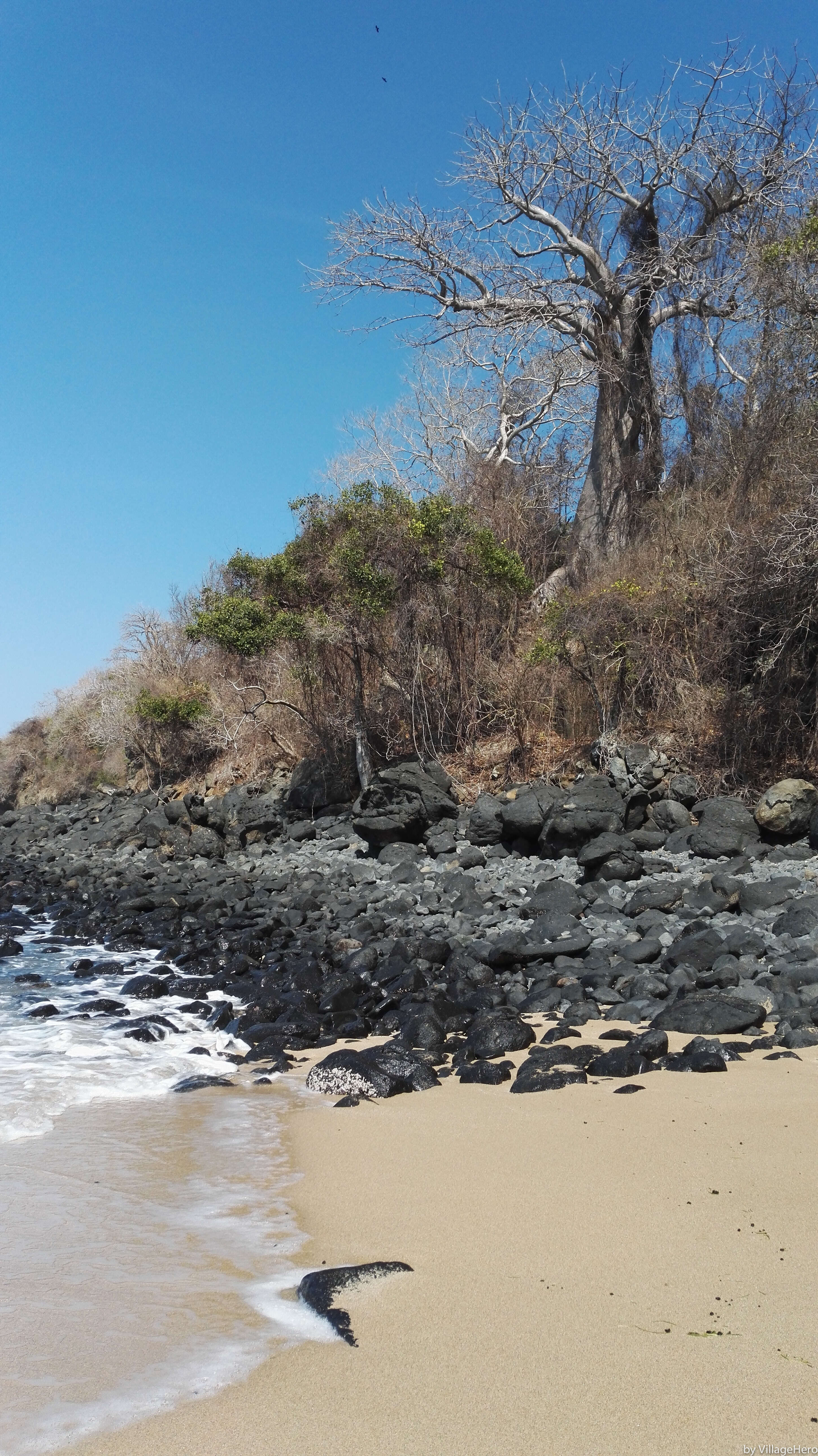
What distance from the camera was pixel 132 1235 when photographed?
161 inches

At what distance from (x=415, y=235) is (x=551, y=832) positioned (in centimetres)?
1306

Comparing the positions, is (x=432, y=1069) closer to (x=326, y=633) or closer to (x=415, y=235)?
(x=326, y=633)

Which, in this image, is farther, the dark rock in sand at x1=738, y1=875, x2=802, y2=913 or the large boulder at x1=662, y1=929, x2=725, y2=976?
the dark rock in sand at x1=738, y1=875, x2=802, y2=913

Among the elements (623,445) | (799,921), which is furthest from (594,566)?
(799,921)

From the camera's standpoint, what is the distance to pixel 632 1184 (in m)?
4.06

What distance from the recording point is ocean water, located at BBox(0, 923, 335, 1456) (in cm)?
294

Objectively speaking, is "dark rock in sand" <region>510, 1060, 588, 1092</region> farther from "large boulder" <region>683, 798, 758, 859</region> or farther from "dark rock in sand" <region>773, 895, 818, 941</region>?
"large boulder" <region>683, 798, 758, 859</region>

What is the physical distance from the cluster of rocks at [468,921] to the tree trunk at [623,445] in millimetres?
7565

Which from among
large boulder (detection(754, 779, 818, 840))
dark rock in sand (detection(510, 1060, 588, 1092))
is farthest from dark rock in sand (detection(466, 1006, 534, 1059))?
large boulder (detection(754, 779, 818, 840))

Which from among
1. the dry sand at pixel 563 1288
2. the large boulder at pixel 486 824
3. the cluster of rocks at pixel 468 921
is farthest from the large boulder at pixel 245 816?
the dry sand at pixel 563 1288

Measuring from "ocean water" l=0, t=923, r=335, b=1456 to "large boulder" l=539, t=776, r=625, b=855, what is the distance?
5846mm

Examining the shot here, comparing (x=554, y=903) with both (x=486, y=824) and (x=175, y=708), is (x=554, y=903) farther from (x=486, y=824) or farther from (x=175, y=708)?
(x=175, y=708)

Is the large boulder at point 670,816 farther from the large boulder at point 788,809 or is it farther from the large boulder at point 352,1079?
the large boulder at point 352,1079

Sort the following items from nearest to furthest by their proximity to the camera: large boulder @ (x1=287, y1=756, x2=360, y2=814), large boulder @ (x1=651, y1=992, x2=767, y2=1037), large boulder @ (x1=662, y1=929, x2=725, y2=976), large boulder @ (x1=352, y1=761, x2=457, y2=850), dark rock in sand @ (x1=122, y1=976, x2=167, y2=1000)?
large boulder @ (x1=651, y1=992, x2=767, y2=1037) < large boulder @ (x1=662, y1=929, x2=725, y2=976) < dark rock in sand @ (x1=122, y1=976, x2=167, y2=1000) < large boulder @ (x1=352, y1=761, x2=457, y2=850) < large boulder @ (x1=287, y1=756, x2=360, y2=814)
